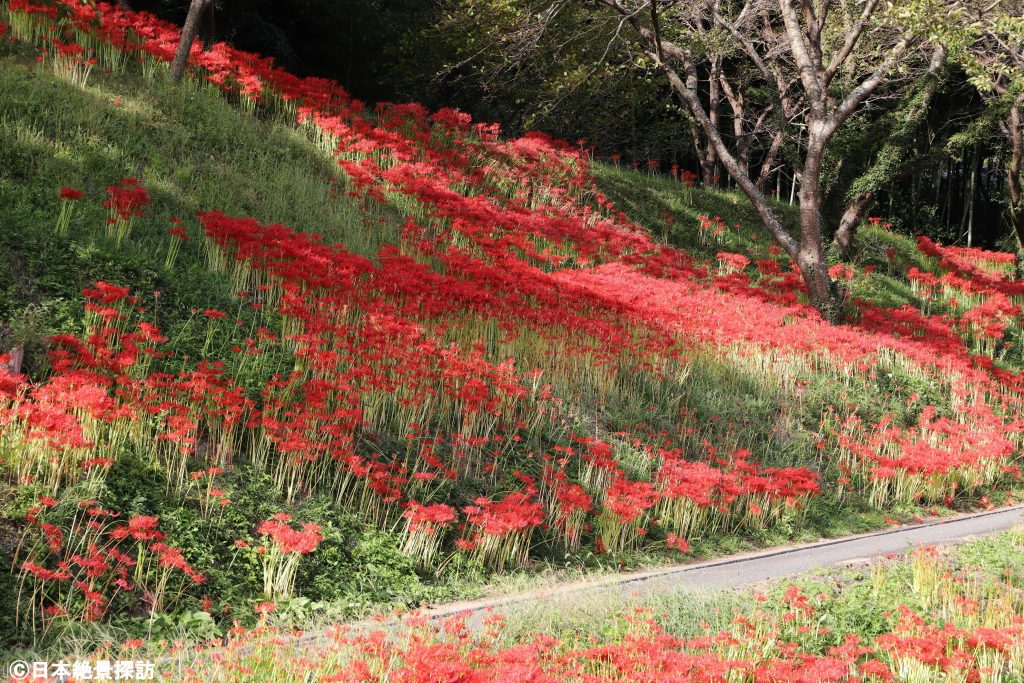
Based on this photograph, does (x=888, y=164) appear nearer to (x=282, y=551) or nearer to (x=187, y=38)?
(x=187, y=38)

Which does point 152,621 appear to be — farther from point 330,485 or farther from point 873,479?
point 873,479

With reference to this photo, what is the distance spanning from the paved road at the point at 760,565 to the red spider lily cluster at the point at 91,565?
914 mm

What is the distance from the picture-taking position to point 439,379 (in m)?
8.09

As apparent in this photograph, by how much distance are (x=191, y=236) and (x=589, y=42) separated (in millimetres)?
10805

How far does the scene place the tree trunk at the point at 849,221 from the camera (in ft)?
59.4

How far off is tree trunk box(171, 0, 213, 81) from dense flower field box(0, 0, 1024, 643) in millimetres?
434

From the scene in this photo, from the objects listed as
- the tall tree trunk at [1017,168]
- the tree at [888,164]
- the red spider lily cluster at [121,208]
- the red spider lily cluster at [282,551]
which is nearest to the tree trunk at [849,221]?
the tree at [888,164]

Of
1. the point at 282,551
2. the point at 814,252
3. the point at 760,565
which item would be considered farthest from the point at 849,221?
the point at 282,551

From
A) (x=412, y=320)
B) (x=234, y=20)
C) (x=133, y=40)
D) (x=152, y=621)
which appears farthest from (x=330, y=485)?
(x=234, y=20)

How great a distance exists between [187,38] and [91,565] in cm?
1091

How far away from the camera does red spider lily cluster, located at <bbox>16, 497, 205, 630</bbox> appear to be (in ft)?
15.0

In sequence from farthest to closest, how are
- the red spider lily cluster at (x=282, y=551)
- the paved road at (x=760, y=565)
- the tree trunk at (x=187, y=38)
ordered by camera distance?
1. the tree trunk at (x=187, y=38)
2. the paved road at (x=760, y=565)
3. the red spider lily cluster at (x=282, y=551)

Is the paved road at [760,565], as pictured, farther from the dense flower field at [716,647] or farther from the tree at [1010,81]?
the tree at [1010,81]

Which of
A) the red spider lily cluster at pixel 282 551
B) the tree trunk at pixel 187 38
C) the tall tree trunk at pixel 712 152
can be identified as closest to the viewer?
the red spider lily cluster at pixel 282 551
